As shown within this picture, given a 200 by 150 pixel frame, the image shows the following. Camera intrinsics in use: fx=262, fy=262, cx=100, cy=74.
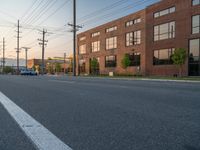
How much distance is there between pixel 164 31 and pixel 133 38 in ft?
32.6

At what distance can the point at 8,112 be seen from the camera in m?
6.30

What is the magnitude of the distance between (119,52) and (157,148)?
182 ft

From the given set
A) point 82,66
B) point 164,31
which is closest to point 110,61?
point 82,66

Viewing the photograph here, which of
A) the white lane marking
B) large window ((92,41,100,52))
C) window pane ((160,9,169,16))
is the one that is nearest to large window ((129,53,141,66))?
window pane ((160,9,169,16))

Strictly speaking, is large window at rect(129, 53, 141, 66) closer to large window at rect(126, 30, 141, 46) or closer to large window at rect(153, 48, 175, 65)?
large window at rect(126, 30, 141, 46)

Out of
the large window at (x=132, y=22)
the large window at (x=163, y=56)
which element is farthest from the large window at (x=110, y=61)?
the large window at (x=163, y=56)

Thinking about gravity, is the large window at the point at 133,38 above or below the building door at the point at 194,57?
above

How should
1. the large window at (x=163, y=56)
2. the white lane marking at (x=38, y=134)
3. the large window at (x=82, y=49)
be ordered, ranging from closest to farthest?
the white lane marking at (x=38, y=134)
the large window at (x=163, y=56)
the large window at (x=82, y=49)

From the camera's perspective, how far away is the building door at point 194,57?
39062 millimetres

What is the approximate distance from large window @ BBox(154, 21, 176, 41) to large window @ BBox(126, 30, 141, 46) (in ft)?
17.7

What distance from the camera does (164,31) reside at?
148 feet

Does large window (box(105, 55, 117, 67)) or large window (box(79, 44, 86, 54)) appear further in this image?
large window (box(79, 44, 86, 54))

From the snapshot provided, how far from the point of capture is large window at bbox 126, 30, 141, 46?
52.4 meters

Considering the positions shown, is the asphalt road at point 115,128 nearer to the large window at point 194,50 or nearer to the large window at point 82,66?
the large window at point 194,50
